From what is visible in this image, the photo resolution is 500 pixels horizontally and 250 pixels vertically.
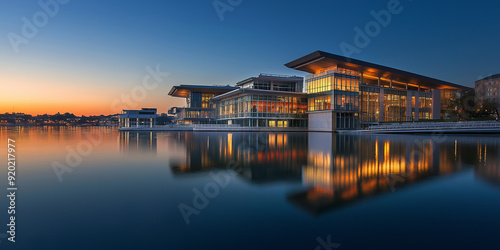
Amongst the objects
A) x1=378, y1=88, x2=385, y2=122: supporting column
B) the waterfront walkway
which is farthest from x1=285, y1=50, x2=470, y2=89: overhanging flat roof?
the waterfront walkway

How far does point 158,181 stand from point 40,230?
3456 mm

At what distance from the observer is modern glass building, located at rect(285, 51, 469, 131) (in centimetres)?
4906

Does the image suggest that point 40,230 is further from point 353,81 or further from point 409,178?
point 353,81

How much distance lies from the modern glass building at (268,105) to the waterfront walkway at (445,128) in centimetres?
1678

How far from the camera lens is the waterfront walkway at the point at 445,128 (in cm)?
3325

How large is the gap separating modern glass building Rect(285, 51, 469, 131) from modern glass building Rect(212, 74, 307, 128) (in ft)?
9.22

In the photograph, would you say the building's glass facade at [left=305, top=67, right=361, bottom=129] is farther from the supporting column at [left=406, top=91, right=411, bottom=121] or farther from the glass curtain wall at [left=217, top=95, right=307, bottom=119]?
the supporting column at [left=406, top=91, right=411, bottom=121]

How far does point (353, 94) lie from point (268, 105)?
1727 cm

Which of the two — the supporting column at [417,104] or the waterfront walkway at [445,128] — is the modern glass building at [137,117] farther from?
the supporting column at [417,104]

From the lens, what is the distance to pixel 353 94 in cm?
5084

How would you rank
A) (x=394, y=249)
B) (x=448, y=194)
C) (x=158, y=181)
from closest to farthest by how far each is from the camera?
(x=394, y=249), (x=448, y=194), (x=158, y=181)

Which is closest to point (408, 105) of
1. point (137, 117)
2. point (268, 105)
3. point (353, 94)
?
point (353, 94)

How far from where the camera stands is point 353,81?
5094 centimetres

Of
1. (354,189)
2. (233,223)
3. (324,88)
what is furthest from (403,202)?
(324,88)
